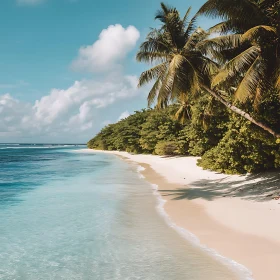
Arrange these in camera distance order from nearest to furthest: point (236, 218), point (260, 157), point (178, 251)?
point (178, 251), point (236, 218), point (260, 157)

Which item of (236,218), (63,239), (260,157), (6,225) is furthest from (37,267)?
(260,157)

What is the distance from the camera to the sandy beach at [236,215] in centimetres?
674

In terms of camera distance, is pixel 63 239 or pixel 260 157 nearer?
pixel 63 239

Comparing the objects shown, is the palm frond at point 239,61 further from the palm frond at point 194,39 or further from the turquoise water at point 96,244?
the turquoise water at point 96,244

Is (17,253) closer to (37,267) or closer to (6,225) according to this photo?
(37,267)

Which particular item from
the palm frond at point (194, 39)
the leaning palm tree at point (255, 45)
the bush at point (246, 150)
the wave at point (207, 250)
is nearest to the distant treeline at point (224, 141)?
the bush at point (246, 150)

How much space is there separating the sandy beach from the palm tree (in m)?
5.02

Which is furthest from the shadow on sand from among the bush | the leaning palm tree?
the leaning palm tree

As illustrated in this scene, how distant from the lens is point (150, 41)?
46.3ft

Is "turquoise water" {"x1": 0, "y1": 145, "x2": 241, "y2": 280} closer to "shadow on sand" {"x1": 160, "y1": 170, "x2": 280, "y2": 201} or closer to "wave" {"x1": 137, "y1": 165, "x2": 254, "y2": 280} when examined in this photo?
"wave" {"x1": 137, "y1": 165, "x2": 254, "y2": 280}

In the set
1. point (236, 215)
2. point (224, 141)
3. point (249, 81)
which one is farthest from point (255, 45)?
point (224, 141)

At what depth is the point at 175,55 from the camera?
43.1 feet

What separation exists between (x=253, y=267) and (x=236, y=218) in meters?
3.86

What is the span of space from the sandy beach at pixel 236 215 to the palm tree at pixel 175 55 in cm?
502
